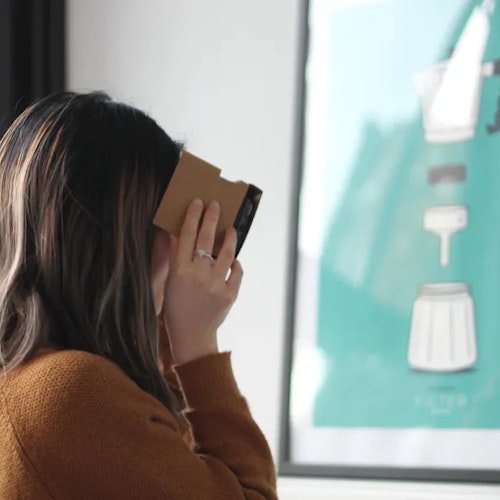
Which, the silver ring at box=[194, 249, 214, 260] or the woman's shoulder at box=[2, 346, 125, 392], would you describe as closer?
the woman's shoulder at box=[2, 346, 125, 392]

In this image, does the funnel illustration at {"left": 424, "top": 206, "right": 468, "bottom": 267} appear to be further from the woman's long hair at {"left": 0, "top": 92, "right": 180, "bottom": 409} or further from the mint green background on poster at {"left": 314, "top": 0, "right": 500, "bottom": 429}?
the woman's long hair at {"left": 0, "top": 92, "right": 180, "bottom": 409}

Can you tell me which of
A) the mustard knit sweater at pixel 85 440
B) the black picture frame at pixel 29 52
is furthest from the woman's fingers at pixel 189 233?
the black picture frame at pixel 29 52

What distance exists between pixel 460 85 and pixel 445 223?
0.76 feet

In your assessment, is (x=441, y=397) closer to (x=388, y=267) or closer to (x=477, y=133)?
(x=388, y=267)

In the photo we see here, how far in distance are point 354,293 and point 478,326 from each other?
0.71ft

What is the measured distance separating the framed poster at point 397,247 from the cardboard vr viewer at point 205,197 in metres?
0.50

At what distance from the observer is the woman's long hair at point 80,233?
780mm

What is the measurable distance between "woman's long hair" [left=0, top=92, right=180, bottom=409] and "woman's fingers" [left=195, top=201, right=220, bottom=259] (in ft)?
0.19

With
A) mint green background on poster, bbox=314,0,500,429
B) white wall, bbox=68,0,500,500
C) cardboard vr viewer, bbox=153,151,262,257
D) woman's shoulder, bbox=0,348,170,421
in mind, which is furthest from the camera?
white wall, bbox=68,0,500,500

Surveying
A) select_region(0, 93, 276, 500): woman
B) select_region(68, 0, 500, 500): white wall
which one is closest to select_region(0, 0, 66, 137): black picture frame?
select_region(68, 0, 500, 500): white wall

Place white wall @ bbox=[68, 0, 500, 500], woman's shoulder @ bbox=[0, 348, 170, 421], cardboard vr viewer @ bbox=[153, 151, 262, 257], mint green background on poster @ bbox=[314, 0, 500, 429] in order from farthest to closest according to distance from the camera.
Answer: white wall @ bbox=[68, 0, 500, 500] < mint green background on poster @ bbox=[314, 0, 500, 429] < cardboard vr viewer @ bbox=[153, 151, 262, 257] < woman's shoulder @ bbox=[0, 348, 170, 421]

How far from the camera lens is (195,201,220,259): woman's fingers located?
86 centimetres

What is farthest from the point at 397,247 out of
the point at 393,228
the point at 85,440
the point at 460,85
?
the point at 85,440

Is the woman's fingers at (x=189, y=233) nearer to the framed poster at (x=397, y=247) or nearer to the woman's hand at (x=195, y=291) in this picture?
the woman's hand at (x=195, y=291)
